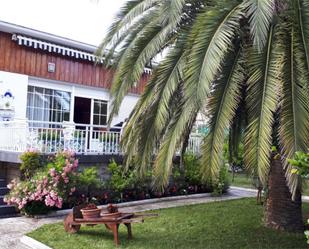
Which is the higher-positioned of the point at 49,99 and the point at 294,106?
the point at 49,99

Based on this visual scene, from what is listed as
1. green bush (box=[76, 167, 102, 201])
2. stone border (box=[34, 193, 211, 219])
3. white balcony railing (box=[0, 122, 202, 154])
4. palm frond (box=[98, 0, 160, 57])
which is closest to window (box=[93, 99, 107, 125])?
white balcony railing (box=[0, 122, 202, 154])

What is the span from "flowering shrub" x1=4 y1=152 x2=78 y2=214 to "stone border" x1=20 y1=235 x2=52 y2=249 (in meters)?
1.77

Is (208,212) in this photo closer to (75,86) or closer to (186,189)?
(186,189)

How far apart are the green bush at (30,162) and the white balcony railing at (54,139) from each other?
1.09 ft

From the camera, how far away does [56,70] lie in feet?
49.3

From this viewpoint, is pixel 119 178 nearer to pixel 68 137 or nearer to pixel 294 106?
pixel 68 137

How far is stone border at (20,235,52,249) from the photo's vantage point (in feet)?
24.0

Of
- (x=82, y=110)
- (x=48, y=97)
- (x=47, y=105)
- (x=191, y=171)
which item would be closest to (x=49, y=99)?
(x=48, y=97)

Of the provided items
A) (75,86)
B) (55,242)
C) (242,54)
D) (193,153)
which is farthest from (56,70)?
(242,54)

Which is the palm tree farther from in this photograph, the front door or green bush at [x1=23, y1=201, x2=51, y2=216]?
the front door

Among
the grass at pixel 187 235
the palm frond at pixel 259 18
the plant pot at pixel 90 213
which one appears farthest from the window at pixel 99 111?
the palm frond at pixel 259 18

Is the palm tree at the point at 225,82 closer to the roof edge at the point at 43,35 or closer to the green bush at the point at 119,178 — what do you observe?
the green bush at the point at 119,178

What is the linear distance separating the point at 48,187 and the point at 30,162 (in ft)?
3.09

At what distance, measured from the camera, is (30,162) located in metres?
10.2
